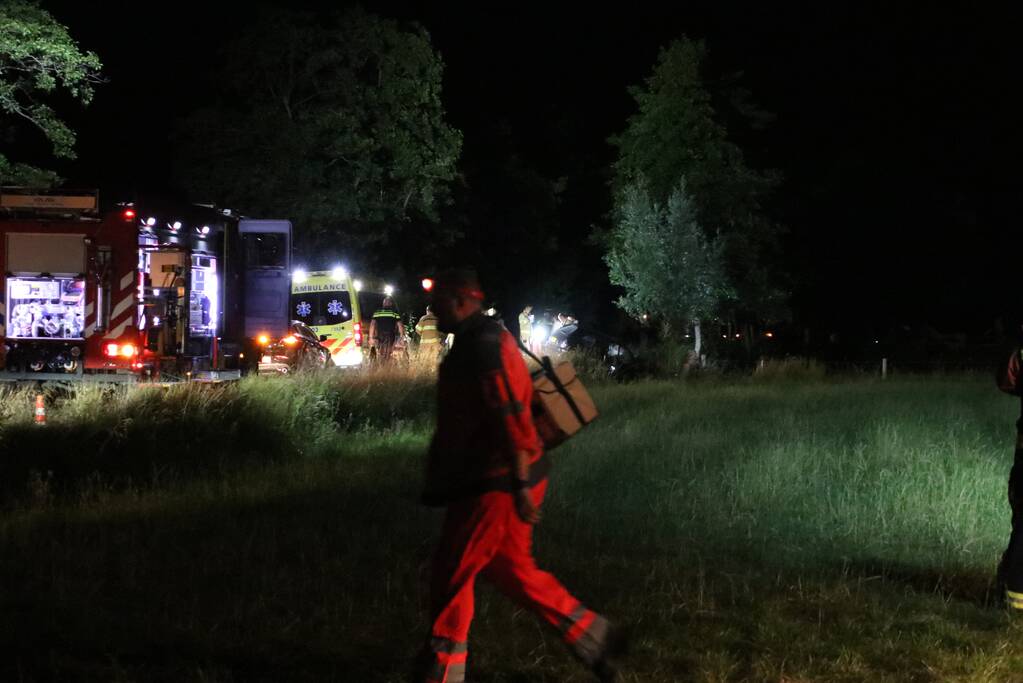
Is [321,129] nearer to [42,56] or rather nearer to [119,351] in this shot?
[42,56]

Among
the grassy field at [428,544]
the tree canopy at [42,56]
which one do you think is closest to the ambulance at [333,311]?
the tree canopy at [42,56]

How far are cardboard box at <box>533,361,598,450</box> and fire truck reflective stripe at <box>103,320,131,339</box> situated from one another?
475 inches

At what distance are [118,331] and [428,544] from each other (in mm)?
9099

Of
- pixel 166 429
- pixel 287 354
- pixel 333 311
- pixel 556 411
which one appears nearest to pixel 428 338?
pixel 287 354

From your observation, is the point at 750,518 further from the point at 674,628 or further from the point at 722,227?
the point at 722,227

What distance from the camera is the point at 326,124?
34.0 m

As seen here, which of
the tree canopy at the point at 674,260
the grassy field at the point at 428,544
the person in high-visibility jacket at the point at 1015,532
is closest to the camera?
the grassy field at the point at 428,544

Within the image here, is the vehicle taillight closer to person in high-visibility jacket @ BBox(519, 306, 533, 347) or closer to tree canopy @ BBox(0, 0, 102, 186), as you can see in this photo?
tree canopy @ BBox(0, 0, 102, 186)

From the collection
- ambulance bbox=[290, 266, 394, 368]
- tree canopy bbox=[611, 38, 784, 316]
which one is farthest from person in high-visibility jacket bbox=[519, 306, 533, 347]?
tree canopy bbox=[611, 38, 784, 316]

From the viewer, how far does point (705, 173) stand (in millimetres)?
35781

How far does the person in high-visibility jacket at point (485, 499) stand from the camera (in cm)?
495

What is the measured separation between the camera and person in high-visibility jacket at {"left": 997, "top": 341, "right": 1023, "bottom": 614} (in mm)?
6887

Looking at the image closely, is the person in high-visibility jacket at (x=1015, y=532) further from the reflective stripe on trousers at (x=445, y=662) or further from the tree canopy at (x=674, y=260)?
the tree canopy at (x=674, y=260)

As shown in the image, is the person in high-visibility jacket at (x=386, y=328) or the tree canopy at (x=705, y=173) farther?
the tree canopy at (x=705, y=173)
